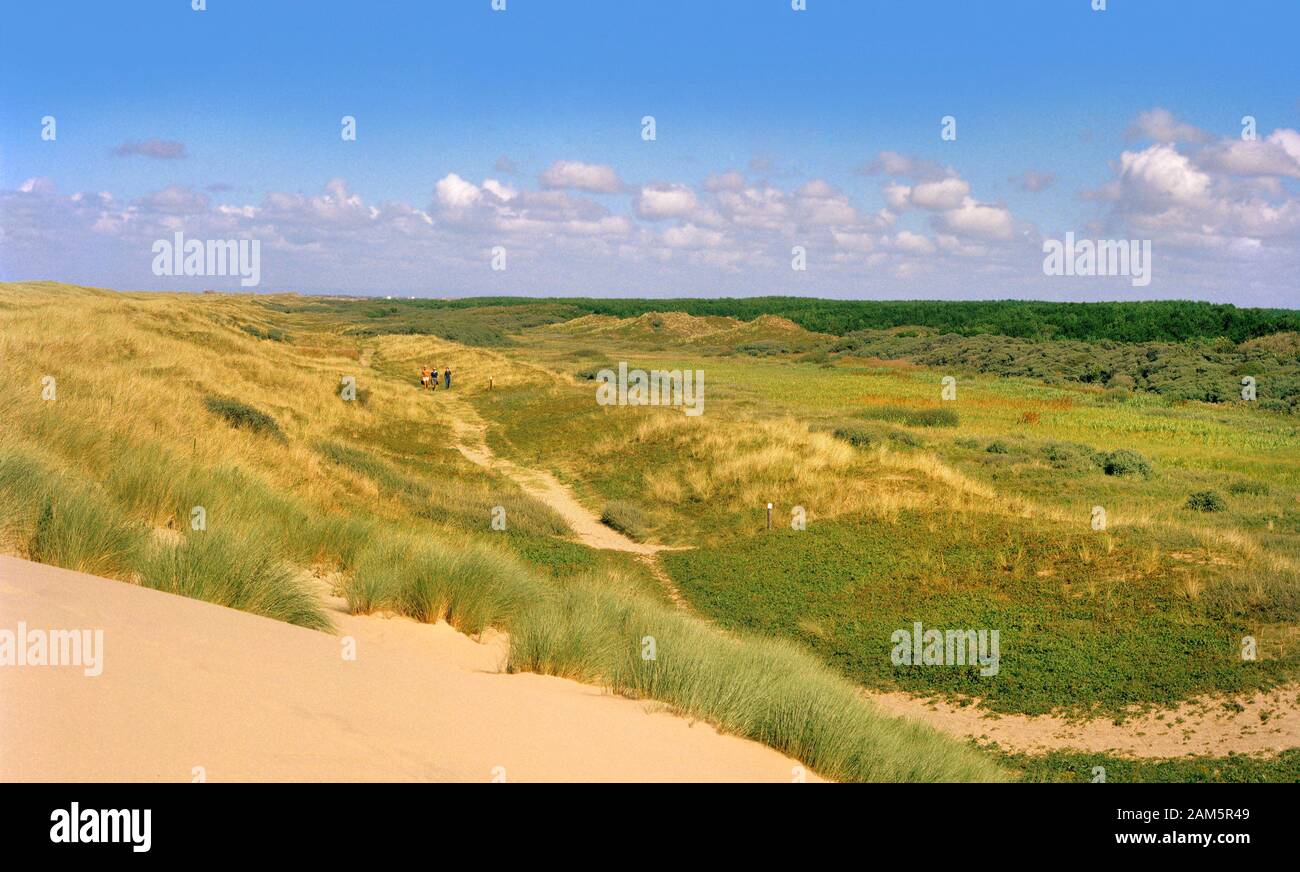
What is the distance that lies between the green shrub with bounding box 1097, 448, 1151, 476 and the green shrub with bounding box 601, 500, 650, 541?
1542 cm

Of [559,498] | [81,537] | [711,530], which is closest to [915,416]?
[559,498]

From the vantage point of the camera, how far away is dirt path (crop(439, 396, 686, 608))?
20978 millimetres

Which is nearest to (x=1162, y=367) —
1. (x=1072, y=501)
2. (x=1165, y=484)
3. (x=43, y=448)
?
(x=1165, y=484)

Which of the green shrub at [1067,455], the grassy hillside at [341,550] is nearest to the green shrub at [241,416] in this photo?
the grassy hillside at [341,550]

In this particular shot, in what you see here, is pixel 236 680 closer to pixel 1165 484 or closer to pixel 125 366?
pixel 125 366

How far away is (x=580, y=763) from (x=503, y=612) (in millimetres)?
5004

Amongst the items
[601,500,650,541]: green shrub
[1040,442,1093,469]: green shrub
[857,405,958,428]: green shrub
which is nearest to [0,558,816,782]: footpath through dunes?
[601,500,650,541]: green shrub

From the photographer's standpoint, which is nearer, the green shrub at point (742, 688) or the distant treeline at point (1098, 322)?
the green shrub at point (742, 688)

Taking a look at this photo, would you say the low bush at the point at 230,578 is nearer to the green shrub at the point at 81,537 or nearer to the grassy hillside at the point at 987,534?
the green shrub at the point at 81,537

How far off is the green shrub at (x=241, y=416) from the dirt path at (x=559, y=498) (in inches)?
275

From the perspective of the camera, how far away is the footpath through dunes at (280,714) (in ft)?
13.9

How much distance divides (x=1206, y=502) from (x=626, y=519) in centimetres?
1490

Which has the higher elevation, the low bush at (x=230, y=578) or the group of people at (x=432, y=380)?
the group of people at (x=432, y=380)
